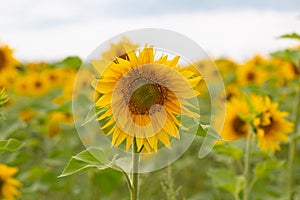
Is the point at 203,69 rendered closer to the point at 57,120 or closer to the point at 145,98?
the point at 145,98

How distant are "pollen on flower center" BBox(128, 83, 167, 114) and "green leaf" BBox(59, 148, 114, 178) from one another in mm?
123

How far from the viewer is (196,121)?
3.42 ft

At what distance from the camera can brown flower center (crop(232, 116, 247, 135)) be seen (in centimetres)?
213

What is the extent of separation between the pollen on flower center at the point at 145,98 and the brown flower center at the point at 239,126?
107 cm

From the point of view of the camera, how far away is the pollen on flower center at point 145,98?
1090 mm

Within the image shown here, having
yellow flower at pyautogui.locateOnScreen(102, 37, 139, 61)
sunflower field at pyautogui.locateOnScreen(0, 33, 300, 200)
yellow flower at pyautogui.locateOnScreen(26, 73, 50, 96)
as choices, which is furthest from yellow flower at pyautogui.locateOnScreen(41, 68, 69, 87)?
yellow flower at pyautogui.locateOnScreen(102, 37, 139, 61)

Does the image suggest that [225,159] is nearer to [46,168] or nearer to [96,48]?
[46,168]

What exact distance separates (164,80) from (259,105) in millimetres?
848

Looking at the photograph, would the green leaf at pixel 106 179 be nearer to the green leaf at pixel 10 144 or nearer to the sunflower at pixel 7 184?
the sunflower at pixel 7 184


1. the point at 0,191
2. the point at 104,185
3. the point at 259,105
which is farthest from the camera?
the point at 104,185

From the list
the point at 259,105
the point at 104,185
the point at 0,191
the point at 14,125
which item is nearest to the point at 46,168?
the point at 104,185

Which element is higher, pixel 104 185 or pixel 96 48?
pixel 96 48

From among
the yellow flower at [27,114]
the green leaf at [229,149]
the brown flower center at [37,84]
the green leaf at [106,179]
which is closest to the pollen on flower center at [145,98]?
the green leaf at [229,149]

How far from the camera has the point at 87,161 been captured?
1020 mm
